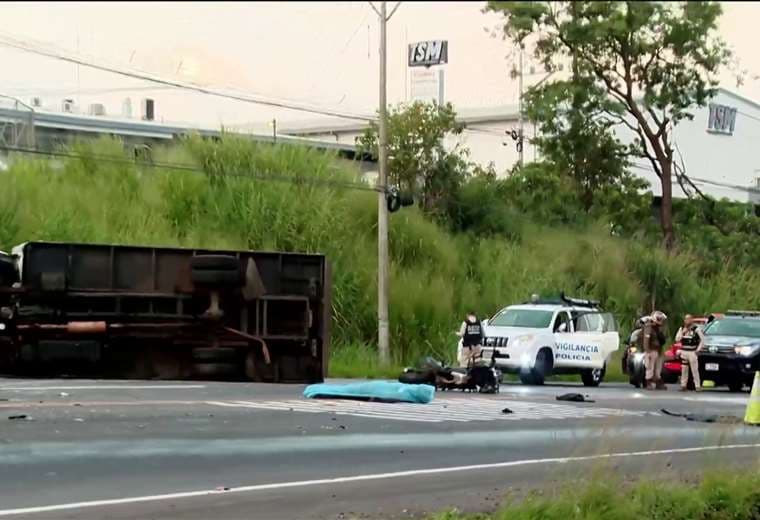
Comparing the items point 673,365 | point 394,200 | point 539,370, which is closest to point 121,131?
point 394,200

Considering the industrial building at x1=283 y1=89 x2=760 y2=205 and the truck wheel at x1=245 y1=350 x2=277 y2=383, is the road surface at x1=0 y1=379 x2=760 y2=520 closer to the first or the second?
the truck wheel at x1=245 y1=350 x2=277 y2=383

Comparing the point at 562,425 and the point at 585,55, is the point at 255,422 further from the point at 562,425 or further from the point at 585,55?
the point at 585,55

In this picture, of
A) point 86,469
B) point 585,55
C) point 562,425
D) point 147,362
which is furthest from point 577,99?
point 562,425

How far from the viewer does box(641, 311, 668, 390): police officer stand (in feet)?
87.5

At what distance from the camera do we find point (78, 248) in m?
8.21

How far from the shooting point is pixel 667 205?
26.3 meters

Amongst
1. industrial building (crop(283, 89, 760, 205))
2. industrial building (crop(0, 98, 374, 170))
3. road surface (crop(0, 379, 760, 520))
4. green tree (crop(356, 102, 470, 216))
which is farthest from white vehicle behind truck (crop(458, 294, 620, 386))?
industrial building (crop(0, 98, 374, 170))

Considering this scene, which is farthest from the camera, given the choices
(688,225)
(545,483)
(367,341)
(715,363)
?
(367,341)

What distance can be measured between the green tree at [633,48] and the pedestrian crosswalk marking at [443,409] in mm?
5463

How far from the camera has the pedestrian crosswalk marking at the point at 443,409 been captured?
712 inches

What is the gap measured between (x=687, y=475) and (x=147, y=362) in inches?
206

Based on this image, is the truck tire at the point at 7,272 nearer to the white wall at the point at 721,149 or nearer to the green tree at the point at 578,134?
the green tree at the point at 578,134

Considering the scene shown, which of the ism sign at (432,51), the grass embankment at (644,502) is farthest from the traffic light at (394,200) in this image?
the ism sign at (432,51)

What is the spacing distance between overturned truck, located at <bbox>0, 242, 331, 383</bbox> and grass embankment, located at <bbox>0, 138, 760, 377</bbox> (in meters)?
22.6
